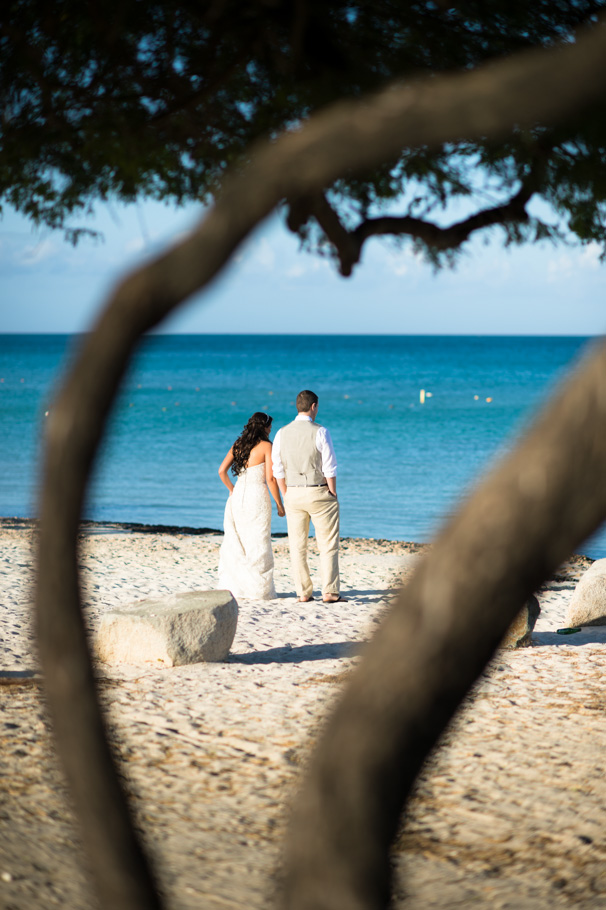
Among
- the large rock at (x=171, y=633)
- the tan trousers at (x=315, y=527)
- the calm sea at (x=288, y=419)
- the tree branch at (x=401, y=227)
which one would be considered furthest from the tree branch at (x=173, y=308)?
the tan trousers at (x=315, y=527)

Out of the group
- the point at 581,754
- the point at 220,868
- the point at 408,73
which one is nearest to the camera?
the point at 220,868

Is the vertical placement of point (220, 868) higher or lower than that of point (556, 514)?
lower

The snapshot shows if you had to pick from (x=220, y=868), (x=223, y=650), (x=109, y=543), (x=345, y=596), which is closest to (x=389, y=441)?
(x=109, y=543)

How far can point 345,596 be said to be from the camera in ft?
33.0

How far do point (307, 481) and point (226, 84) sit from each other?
13.3 ft

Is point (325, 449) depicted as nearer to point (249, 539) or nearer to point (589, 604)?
point (249, 539)

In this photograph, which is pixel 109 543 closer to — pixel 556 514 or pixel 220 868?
pixel 220 868

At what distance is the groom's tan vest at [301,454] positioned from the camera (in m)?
8.79

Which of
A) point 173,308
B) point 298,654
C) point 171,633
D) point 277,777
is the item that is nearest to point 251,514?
point 298,654

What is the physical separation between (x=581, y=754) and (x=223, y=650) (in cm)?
302

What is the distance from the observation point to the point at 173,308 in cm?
180

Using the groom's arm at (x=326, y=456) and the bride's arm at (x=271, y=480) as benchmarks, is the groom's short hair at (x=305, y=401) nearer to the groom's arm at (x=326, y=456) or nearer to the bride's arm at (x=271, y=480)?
the groom's arm at (x=326, y=456)

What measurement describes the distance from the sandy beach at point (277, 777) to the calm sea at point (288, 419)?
1.34 meters

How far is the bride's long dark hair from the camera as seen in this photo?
30.4ft
